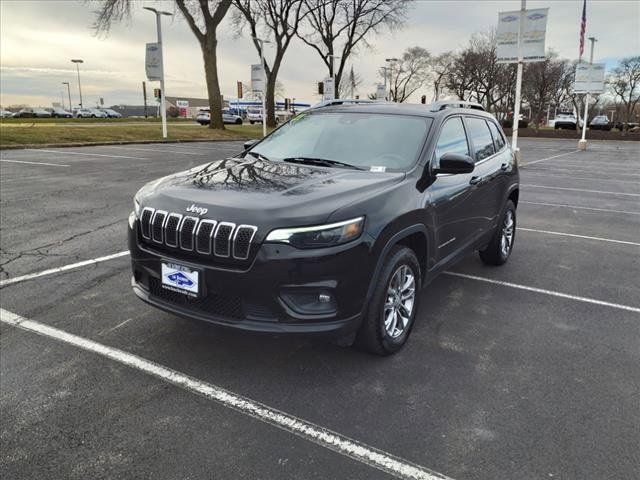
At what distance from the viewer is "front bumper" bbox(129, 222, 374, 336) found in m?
3.09

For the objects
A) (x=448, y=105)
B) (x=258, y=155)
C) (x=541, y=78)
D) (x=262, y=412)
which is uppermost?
(x=541, y=78)

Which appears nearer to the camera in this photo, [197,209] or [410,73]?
[197,209]

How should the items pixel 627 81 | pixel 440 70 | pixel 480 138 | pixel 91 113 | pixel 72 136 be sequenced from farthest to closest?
pixel 91 113
pixel 440 70
pixel 627 81
pixel 72 136
pixel 480 138

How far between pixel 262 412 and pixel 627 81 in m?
63.8

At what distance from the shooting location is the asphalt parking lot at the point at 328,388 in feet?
8.81

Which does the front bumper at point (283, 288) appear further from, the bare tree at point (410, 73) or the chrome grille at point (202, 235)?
the bare tree at point (410, 73)

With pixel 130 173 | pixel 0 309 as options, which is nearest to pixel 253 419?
pixel 0 309

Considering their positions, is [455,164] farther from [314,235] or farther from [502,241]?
[502,241]

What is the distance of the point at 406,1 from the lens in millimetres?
42812

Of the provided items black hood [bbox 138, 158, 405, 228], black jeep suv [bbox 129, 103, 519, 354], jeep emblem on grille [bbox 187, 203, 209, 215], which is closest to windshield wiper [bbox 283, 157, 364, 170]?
black jeep suv [bbox 129, 103, 519, 354]

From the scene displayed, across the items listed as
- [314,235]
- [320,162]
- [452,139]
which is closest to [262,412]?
[314,235]

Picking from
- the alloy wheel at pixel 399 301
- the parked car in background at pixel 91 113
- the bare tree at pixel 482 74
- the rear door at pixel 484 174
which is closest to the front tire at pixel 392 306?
the alloy wheel at pixel 399 301

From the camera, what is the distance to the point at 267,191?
343cm

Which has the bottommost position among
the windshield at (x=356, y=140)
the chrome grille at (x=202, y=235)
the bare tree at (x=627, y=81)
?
the chrome grille at (x=202, y=235)
